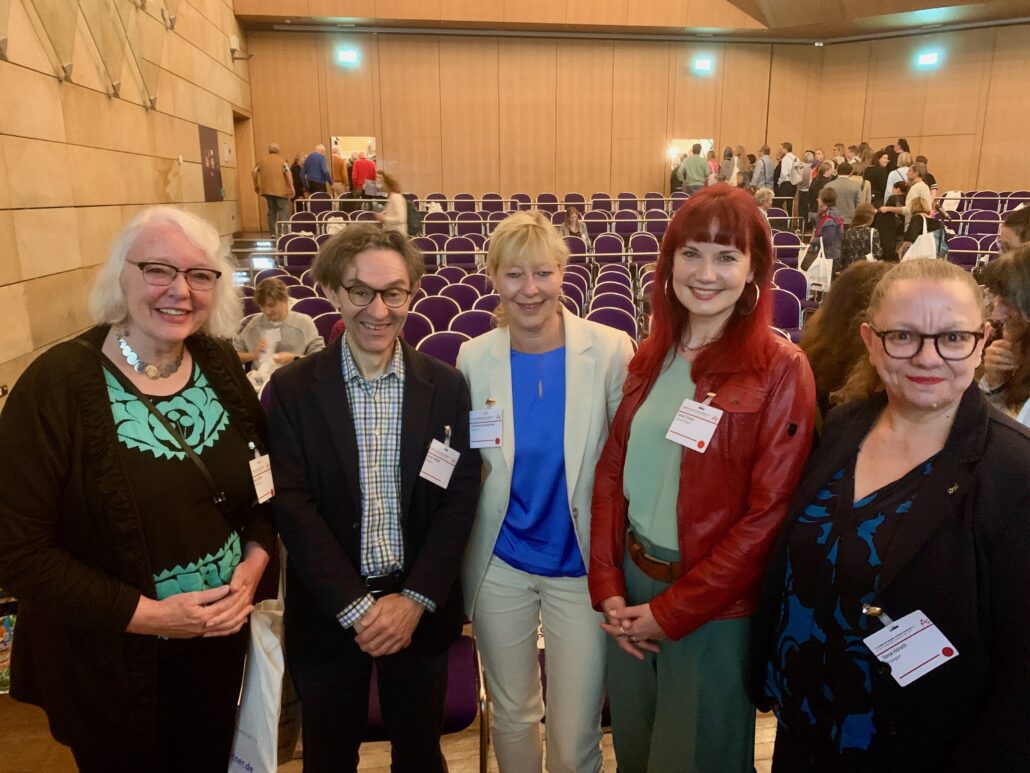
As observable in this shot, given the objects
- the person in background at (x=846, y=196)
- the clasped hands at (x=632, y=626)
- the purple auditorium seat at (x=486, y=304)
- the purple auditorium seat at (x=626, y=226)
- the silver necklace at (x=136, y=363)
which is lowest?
the clasped hands at (x=632, y=626)

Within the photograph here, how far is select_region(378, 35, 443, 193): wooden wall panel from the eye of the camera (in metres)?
15.0

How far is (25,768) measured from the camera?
2.23m

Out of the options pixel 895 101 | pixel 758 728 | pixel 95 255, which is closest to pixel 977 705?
pixel 758 728

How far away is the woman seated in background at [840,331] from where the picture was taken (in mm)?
1876

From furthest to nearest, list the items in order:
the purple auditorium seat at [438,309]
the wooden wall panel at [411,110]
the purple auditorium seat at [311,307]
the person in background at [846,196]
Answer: the wooden wall panel at [411,110], the person in background at [846,196], the purple auditorium seat at [438,309], the purple auditorium seat at [311,307]

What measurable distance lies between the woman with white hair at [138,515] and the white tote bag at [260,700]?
44 mm

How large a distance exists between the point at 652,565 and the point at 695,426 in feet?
1.25

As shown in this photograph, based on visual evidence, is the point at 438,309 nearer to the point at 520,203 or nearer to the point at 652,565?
the point at 652,565

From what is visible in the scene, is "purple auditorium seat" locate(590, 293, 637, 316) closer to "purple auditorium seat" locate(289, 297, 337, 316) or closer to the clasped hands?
"purple auditorium seat" locate(289, 297, 337, 316)

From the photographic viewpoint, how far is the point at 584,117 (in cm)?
1600

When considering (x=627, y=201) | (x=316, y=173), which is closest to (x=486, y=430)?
(x=316, y=173)

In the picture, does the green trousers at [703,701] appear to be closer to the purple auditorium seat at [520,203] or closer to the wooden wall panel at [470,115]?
the purple auditorium seat at [520,203]

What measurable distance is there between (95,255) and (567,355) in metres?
6.64

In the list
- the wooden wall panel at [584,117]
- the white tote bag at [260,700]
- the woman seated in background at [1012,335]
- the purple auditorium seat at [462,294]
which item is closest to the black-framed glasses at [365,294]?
the white tote bag at [260,700]
